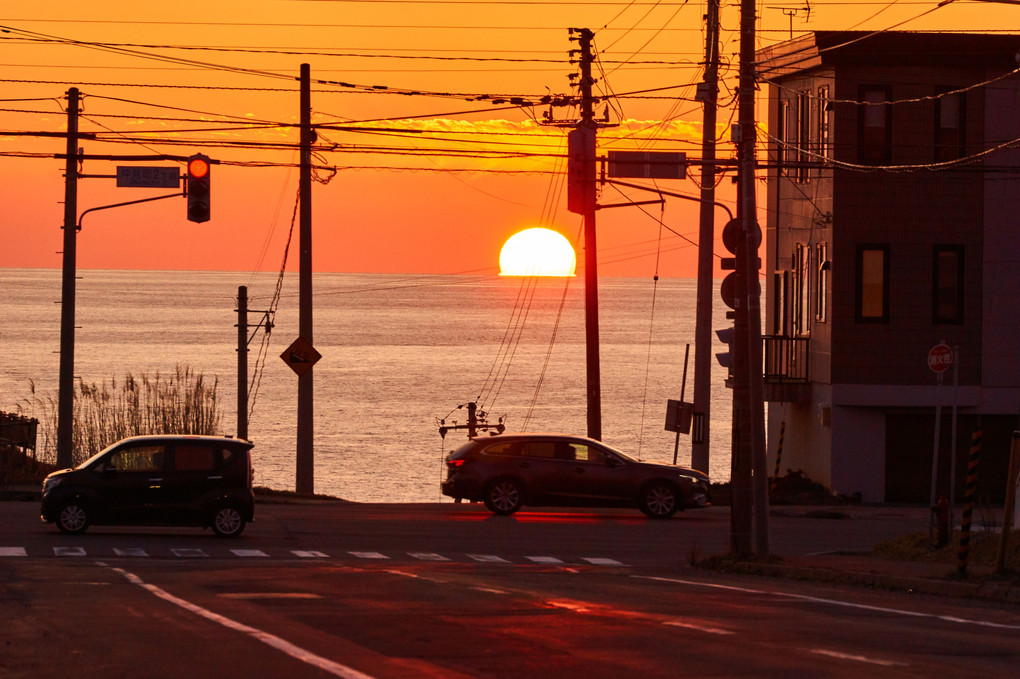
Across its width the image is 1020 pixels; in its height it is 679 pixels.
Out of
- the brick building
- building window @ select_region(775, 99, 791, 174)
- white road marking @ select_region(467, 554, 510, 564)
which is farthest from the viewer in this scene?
building window @ select_region(775, 99, 791, 174)

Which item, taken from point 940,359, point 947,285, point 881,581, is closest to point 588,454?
point 940,359

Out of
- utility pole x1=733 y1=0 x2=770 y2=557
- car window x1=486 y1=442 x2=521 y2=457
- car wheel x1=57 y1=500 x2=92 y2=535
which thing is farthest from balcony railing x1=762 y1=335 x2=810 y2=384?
car wheel x1=57 y1=500 x2=92 y2=535

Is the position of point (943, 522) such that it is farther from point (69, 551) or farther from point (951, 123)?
point (951, 123)

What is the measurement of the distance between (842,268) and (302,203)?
1235cm

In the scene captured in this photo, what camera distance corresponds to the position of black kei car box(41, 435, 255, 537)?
81.0 ft

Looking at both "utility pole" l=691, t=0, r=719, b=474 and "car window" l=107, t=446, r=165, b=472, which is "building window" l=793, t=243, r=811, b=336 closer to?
"utility pole" l=691, t=0, r=719, b=474

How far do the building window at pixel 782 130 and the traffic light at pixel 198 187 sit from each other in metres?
15.2

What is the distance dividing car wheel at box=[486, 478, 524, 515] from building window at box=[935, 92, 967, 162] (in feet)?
42.2

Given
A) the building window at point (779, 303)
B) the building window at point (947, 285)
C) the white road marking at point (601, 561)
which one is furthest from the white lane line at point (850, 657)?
the building window at point (779, 303)

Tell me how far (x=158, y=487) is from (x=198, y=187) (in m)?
6.28

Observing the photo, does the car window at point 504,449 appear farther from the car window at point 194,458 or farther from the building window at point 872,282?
the building window at point 872,282

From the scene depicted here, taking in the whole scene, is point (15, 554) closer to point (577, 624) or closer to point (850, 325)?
point (577, 624)

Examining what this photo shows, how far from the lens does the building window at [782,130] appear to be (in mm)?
37781

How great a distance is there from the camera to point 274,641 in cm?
1162
